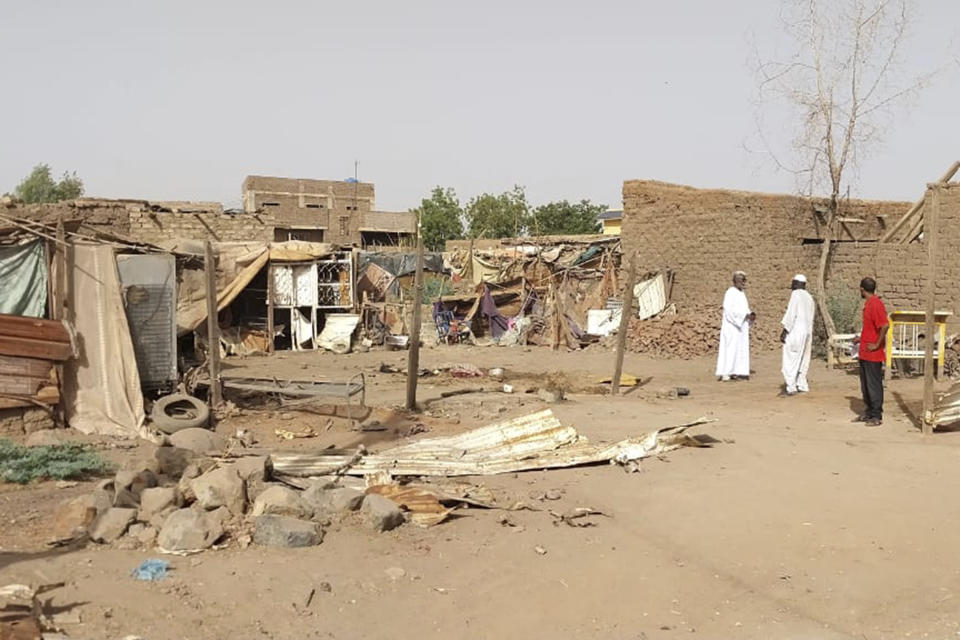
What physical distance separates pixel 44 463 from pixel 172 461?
49.8 inches

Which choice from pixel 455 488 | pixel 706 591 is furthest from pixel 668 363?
pixel 706 591

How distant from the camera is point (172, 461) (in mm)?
6922

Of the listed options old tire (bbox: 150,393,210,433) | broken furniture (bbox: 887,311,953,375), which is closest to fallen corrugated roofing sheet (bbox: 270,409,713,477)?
old tire (bbox: 150,393,210,433)

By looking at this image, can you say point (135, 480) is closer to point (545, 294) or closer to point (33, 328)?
point (33, 328)

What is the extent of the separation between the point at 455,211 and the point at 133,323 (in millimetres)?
29193

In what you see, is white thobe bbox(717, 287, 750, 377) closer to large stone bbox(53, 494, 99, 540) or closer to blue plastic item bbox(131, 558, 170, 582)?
large stone bbox(53, 494, 99, 540)

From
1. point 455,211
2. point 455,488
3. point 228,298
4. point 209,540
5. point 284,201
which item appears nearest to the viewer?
point 209,540

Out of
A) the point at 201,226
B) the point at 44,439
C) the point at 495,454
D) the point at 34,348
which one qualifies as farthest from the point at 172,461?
the point at 201,226

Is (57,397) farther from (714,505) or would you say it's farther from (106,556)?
(714,505)

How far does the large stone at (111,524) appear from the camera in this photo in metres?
5.37

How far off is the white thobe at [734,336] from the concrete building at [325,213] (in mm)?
17398

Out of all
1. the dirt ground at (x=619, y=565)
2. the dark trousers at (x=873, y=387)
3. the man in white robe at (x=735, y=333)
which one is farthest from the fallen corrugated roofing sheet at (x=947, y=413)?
the man in white robe at (x=735, y=333)

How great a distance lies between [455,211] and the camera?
38438 millimetres

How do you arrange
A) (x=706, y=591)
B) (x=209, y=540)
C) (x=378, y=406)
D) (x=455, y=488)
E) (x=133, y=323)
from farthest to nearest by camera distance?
1. (x=378, y=406)
2. (x=133, y=323)
3. (x=455, y=488)
4. (x=209, y=540)
5. (x=706, y=591)
